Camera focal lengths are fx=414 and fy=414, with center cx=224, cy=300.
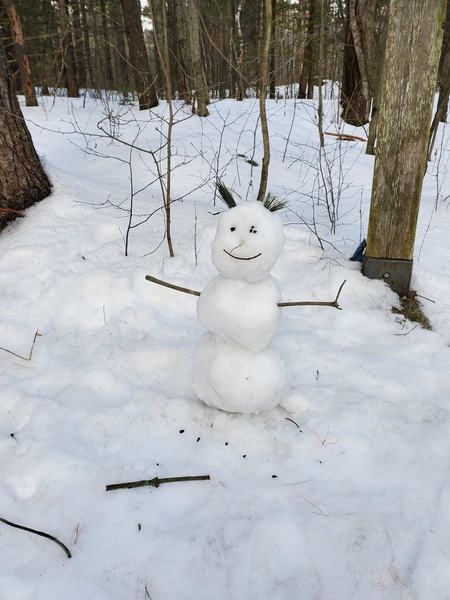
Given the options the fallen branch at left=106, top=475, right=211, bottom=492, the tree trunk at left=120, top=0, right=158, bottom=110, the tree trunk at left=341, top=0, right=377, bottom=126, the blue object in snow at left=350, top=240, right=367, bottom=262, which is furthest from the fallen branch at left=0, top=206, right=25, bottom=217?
the tree trunk at left=120, top=0, right=158, bottom=110

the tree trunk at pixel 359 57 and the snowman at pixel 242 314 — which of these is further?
the tree trunk at pixel 359 57

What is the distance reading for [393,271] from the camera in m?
2.79

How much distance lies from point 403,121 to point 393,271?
0.93 m

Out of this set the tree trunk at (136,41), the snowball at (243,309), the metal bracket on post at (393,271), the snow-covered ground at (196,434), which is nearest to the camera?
the snow-covered ground at (196,434)

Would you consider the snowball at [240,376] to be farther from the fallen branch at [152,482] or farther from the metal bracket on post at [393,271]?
the metal bracket on post at [393,271]

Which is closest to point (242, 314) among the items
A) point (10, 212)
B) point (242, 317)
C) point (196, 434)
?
point (242, 317)

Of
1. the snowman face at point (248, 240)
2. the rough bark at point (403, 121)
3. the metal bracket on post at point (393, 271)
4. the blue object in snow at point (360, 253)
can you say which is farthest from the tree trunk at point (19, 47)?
the snowman face at point (248, 240)

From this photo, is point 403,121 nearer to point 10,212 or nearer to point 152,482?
point 152,482

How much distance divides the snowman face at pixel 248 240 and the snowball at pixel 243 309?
82 millimetres

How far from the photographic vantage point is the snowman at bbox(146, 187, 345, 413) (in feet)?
5.01

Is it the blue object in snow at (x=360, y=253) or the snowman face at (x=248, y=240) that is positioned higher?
the snowman face at (x=248, y=240)

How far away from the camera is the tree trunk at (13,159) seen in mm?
3072

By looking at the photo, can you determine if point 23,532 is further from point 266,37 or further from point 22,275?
point 266,37

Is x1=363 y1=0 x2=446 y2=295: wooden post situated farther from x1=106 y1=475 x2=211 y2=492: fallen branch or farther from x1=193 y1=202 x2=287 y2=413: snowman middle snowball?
x1=106 y1=475 x2=211 y2=492: fallen branch
